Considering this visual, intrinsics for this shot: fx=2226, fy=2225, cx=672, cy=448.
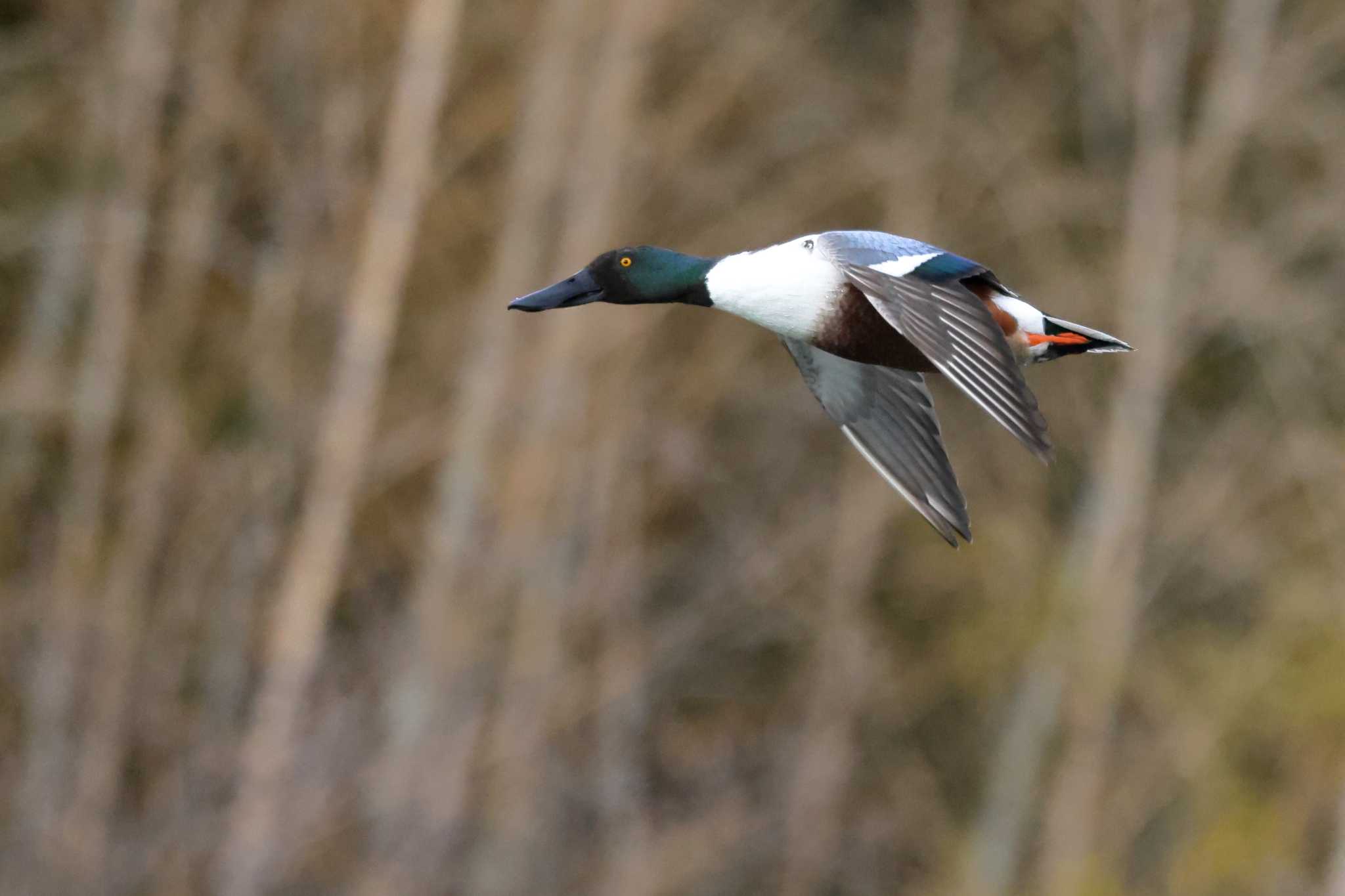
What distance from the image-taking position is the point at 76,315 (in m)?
14.3

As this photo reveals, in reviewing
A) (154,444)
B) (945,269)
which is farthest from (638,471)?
(945,269)

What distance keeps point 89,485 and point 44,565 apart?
1.16 metres

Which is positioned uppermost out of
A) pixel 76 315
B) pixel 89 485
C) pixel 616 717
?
pixel 76 315

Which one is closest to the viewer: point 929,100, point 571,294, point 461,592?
point 571,294

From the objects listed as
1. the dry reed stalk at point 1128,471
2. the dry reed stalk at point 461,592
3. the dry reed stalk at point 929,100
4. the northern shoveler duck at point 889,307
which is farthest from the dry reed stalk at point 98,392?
the northern shoveler duck at point 889,307

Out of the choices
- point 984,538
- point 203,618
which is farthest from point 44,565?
point 984,538

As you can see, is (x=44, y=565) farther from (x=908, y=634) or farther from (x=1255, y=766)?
(x=1255, y=766)

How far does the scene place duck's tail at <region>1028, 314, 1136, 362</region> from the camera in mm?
5641

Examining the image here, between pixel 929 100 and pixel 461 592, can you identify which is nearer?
pixel 461 592

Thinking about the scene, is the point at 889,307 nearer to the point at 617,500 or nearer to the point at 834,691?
the point at 617,500

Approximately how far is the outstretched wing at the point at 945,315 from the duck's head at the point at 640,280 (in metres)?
0.36

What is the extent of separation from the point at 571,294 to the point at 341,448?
6879 millimetres

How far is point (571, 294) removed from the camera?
5.68 meters

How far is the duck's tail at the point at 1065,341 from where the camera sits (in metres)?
5.64
